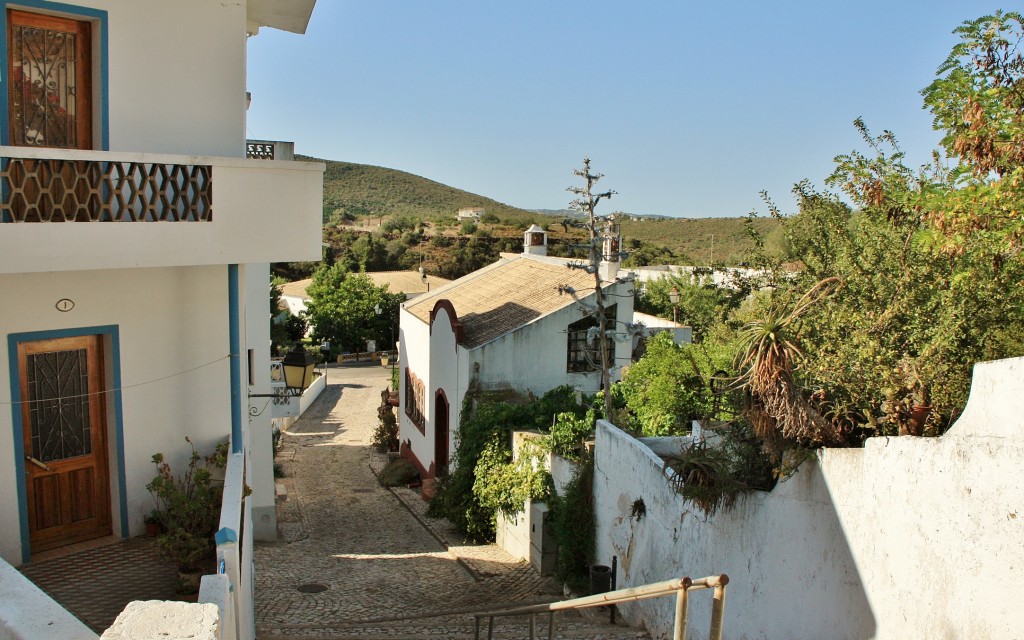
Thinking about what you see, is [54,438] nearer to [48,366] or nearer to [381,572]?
[48,366]

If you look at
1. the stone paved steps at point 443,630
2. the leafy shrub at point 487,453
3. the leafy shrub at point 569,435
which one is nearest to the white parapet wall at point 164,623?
the stone paved steps at point 443,630

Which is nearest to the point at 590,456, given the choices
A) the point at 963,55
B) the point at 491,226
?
the point at 963,55

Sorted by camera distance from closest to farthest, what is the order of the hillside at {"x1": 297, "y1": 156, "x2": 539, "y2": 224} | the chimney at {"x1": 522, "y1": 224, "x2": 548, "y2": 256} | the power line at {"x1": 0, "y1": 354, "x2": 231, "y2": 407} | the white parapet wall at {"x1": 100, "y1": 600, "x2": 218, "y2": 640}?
1. the white parapet wall at {"x1": 100, "y1": 600, "x2": 218, "y2": 640}
2. the power line at {"x1": 0, "y1": 354, "x2": 231, "y2": 407}
3. the chimney at {"x1": 522, "y1": 224, "x2": 548, "y2": 256}
4. the hillside at {"x1": 297, "y1": 156, "x2": 539, "y2": 224}

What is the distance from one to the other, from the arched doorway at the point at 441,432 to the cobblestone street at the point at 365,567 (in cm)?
96

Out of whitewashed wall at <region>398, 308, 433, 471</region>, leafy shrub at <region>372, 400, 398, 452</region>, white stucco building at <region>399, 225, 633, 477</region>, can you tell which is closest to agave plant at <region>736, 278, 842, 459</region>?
white stucco building at <region>399, 225, 633, 477</region>

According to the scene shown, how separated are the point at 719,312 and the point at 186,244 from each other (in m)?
8.27

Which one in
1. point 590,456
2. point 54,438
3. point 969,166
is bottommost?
point 590,456

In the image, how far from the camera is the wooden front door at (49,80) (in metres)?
7.30

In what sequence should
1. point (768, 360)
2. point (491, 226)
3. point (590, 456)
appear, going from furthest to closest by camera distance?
1. point (491, 226)
2. point (590, 456)
3. point (768, 360)

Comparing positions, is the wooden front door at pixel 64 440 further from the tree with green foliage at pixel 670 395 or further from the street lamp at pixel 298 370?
the tree with green foliage at pixel 670 395

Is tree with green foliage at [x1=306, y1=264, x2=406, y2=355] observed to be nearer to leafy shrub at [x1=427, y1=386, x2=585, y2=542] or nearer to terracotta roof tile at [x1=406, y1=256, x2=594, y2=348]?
terracotta roof tile at [x1=406, y1=256, x2=594, y2=348]

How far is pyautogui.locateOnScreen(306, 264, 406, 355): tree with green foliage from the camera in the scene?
4369cm

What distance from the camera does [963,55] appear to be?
28.4 ft

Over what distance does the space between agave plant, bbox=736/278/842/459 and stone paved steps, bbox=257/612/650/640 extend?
354 centimetres
